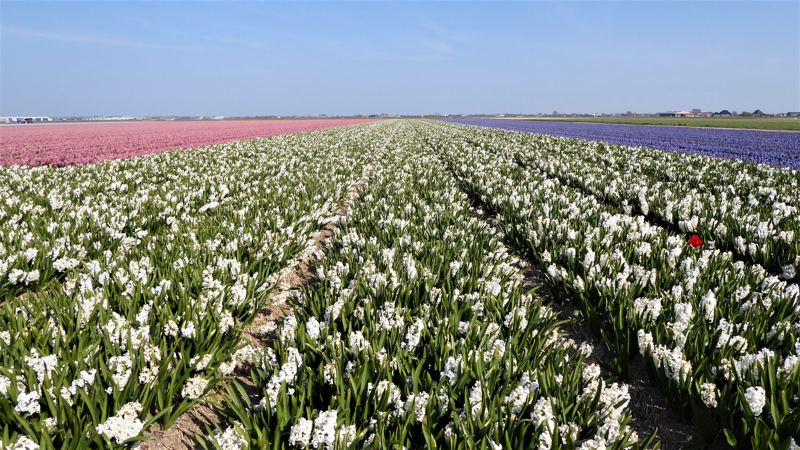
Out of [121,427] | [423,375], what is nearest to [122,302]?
[121,427]

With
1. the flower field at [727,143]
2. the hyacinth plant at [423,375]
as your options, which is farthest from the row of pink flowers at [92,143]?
the flower field at [727,143]

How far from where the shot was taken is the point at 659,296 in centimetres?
398

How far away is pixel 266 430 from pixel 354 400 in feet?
1.74

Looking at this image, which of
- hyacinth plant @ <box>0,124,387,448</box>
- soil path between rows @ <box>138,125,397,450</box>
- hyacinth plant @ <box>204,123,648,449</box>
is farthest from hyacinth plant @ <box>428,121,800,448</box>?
hyacinth plant @ <box>0,124,387,448</box>

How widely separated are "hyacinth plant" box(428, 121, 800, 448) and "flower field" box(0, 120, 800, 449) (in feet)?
0.06

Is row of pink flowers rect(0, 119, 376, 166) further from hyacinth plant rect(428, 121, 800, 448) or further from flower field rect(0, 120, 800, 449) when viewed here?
hyacinth plant rect(428, 121, 800, 448)

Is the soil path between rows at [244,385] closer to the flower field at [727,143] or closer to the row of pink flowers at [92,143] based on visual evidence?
the row of pink flowers at [92,143]

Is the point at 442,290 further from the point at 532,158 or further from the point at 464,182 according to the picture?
the point at 532,158

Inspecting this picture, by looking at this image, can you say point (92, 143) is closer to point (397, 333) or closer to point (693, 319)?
point (397, 333)

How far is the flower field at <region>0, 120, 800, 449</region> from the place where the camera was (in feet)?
7.78

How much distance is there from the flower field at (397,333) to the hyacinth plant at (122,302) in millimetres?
22

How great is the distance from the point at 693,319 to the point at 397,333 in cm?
237

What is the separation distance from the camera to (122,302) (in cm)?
353

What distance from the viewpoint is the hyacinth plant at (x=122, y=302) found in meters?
2.44
